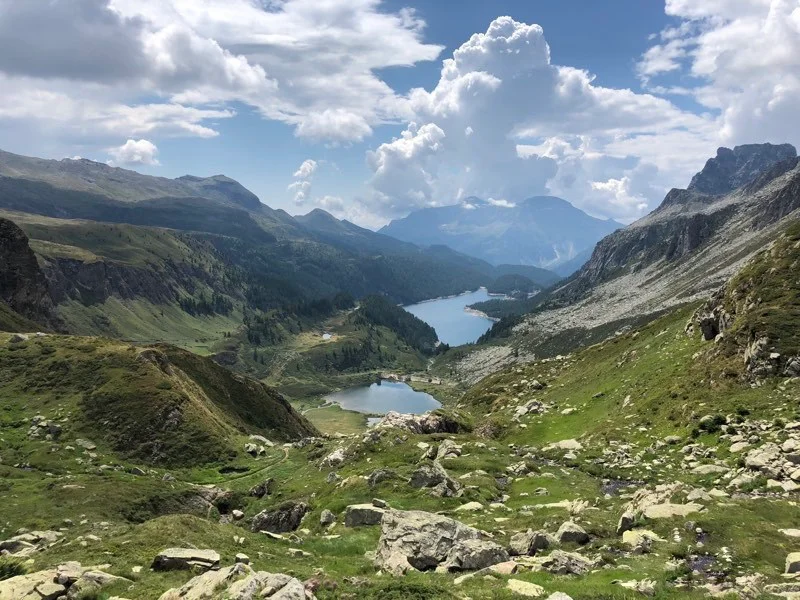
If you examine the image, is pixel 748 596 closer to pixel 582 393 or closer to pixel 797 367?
pixel 797 367

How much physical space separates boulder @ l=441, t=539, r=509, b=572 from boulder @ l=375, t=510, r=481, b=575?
0.52 meters

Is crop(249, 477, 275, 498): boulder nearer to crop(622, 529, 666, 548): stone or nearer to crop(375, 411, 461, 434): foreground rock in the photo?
crop(375, 411, 461, 434): foreground rock

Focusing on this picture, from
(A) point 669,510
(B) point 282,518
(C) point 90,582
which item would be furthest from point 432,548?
(B) point 282,518

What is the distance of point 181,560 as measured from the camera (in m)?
23.6

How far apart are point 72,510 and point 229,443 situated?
32.4 meters

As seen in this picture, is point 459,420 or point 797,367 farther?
point 459,420

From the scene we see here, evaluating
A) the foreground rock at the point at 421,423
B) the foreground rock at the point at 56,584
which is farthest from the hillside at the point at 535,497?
the foreground rock at the point at 421,423

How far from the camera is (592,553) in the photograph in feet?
79.5

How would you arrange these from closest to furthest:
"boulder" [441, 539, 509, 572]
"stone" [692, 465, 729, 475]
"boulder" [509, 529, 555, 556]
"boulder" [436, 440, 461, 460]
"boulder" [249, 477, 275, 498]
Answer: "boulder" [441, 539, 509, 572] → "boulder" [509, 529, 555, 556] → "stone" [692, 465, 729, 475] → "boulder" [436, 440, 461, 460] → "boulder" [249, 477, 275, 498]

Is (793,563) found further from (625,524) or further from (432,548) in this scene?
(432,548)

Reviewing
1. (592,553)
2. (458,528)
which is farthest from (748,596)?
(458,528)

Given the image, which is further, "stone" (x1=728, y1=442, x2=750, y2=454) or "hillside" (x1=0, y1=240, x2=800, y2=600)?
"stone" (x1=728, y1=442, x2=750, y2=454)

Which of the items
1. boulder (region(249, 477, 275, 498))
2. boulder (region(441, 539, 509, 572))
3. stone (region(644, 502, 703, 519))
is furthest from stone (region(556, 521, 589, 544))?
boulder (region(249, 477, 275, 498))

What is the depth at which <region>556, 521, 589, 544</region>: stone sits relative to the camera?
2623cm
